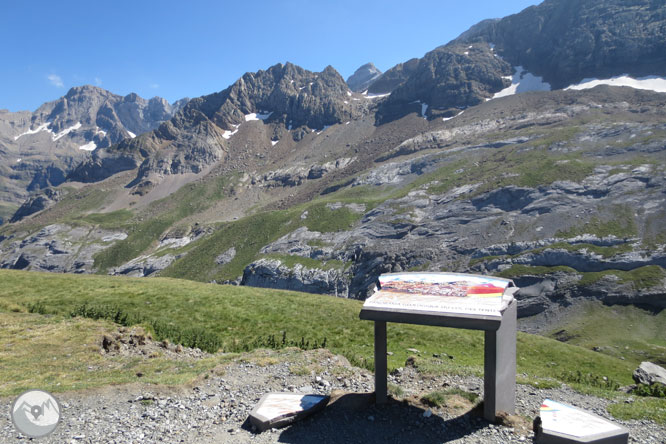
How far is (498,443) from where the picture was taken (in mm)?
11586

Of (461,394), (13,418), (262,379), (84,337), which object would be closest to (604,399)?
(461,394)

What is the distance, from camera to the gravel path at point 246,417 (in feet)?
38.0

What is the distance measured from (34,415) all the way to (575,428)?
1710 cm

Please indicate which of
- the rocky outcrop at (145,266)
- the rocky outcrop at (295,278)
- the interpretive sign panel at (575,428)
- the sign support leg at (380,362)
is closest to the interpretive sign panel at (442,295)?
the sign support leg at (380,362)

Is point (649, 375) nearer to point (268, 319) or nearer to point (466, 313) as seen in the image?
point (466, 313)

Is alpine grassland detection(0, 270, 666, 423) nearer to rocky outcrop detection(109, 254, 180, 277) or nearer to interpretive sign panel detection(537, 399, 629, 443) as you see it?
interpretive sign panel detection(537, 399, 629, 443)

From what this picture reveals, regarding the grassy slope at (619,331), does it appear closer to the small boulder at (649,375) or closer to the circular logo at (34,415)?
the small boulder at (649,375)

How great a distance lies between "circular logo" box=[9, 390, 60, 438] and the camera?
10.8 metres

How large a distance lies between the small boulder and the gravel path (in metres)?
6.56

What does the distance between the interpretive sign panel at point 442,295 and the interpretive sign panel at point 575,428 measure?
391cm

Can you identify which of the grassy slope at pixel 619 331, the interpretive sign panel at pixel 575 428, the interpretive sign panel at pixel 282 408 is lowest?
the grassy slope at pixel 619 331

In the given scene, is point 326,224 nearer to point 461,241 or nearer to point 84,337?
point 461,241

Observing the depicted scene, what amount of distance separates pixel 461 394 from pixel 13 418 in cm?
1562

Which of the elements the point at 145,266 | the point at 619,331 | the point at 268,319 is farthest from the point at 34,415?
the point at 145,266
